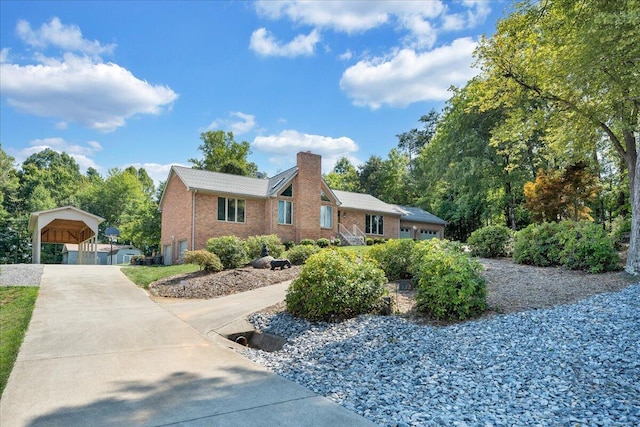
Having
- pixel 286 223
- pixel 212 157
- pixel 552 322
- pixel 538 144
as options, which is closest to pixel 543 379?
pixel 552 322

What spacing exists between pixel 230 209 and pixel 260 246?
6.26 meters

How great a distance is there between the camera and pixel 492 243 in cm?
1485

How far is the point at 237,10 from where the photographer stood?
11203 millimetres

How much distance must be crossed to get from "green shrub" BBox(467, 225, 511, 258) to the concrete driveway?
34.5 ft

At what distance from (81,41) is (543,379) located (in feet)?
48.8

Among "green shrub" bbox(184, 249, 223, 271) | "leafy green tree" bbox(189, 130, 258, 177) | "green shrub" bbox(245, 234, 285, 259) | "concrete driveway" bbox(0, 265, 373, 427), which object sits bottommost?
"concrete driveway" bbox(0, 265, 373, 427)

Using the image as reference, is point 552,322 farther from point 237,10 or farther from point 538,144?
Result: point 538,144

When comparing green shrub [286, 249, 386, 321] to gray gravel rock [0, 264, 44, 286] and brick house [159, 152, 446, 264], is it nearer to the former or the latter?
gray gravel rock [0, 264, 44, 286]

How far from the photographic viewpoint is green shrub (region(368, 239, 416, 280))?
10461mm

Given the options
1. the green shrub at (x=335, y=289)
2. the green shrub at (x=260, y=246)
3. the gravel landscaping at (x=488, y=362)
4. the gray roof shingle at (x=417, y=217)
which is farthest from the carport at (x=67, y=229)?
the gray roof shingle at (x=417, y=217)

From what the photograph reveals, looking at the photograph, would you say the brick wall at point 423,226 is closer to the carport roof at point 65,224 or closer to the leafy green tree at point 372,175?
the leafy green tree at point 372,175

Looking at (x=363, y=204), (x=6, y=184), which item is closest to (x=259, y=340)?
(x=363, y=204)

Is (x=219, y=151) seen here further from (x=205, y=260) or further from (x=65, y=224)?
(x=205, y=260)

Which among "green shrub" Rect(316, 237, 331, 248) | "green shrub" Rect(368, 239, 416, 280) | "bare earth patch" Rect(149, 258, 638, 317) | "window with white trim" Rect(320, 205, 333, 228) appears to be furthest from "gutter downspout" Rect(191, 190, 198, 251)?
"green shrub" Rect(368, 239, 416, 280)
